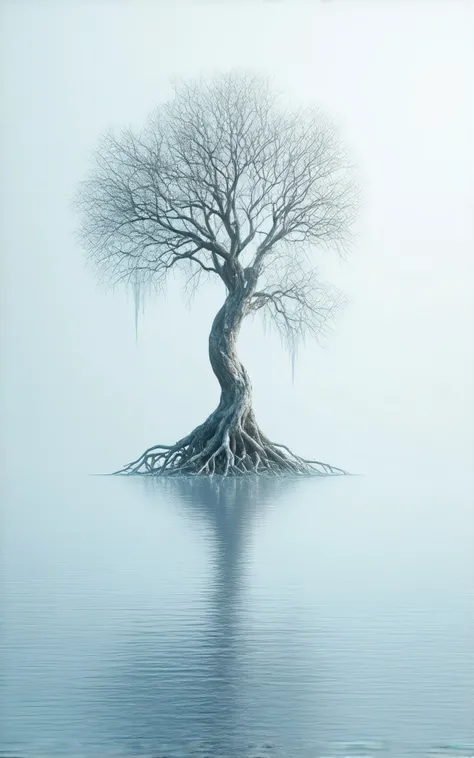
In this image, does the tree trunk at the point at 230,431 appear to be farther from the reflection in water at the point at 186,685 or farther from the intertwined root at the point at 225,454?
the reflection in water at the point at 186,685

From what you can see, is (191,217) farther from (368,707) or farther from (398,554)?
(368,707)

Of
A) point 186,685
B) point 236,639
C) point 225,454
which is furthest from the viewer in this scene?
point 225,454

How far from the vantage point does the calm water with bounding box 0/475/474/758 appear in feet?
10.3

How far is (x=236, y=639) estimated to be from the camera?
4.34 metres

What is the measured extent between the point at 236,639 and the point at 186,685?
2.38 ft

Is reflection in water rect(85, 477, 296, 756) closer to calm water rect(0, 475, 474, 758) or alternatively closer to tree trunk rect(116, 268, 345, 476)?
calm water rect(0, 475, 474, 758)

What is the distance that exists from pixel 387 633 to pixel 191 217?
13.3 metres

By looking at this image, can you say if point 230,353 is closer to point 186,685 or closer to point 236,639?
point 236,639

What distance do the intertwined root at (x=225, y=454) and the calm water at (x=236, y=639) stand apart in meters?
7.48

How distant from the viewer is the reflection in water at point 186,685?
122 inches

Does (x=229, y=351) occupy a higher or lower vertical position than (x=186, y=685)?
higher

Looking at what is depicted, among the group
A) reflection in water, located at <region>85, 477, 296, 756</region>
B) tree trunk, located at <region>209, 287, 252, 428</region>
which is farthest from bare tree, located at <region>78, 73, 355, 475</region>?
reflection in water, located at <region>85, 477, 296, 756</region>

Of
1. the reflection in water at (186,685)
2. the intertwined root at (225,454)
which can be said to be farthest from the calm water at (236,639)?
the intertwined root at (225,454)

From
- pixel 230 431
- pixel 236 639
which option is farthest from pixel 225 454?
pixel 236 639
